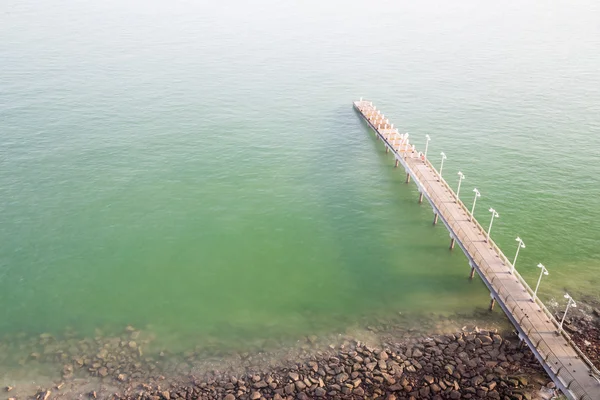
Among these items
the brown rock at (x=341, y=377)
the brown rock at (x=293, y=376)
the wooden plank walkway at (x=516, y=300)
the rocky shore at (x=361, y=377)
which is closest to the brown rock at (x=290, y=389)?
the rocky shore at (x=361, y=377)

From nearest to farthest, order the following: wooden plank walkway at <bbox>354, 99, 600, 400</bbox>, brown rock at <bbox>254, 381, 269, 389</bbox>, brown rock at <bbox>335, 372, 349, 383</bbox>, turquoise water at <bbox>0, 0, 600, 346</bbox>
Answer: wooden plank walkway at <bbox>354, 99, 600, 400</bbox>, brown rock at <bbox>254, 381, 269, 389</bbox>, brown rock at <bbox>335, 372, 349, 383</bbox>, turquoise water at <bbox>0, 0, 600, 346</bbox>

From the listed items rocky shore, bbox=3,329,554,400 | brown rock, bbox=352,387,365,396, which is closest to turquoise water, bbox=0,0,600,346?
rocky shore, bbox=3,329,554,400

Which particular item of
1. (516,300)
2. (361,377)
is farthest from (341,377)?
(516,300)

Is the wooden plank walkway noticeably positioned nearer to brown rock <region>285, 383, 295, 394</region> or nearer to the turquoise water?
the turquoise water

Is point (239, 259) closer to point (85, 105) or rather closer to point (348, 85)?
point (85, 105)

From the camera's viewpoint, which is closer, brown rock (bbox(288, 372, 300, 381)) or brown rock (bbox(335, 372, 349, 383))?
brown rock (bbox(335, 372, 349, 383))

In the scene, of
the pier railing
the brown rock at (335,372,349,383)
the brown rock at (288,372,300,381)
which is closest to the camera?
the pier railing
